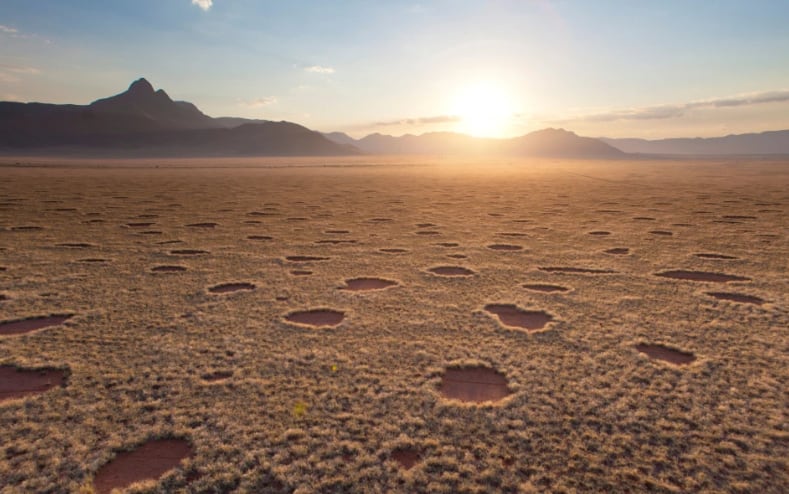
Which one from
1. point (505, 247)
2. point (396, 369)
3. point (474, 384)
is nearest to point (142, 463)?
point (396, 369)

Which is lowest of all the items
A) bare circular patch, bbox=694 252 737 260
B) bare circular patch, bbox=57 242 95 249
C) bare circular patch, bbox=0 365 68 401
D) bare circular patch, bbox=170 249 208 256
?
bare circular patch, bbox=0 365 68 401

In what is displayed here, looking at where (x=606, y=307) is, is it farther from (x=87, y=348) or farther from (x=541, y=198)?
(x=541, y=198)

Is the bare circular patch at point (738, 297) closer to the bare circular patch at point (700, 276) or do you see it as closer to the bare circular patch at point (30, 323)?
the bare circular patch at point (700, 276)

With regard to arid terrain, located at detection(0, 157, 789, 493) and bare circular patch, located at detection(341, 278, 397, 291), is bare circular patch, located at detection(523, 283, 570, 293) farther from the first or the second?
bare circular patch, located at detection(341, 278, 397, 291)

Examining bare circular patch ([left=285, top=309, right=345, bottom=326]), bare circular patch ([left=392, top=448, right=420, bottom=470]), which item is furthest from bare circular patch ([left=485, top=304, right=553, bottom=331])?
bare circular patch ([left=392, top=448, right=420, bottom=470])

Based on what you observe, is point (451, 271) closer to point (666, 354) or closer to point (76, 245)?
point (666, 354)

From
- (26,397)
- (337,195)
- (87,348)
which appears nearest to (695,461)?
(26,397)

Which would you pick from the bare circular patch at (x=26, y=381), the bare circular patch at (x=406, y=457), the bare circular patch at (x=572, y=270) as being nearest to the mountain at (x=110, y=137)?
the bare circular patch at (x=572, y=270)
